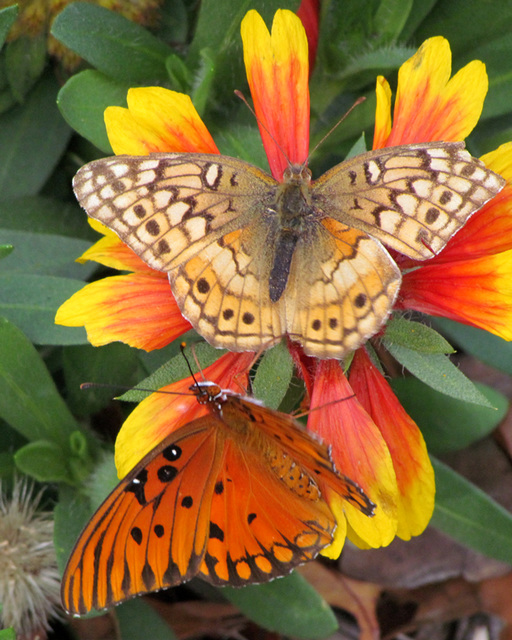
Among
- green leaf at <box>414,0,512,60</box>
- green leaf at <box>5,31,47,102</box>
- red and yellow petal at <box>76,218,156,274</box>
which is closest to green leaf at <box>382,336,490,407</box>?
red and yellow petal at <box>76,218,156,274</box>

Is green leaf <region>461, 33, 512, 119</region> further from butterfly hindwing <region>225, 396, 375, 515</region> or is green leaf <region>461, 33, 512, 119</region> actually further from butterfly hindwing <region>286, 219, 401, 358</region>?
butterfly hindwing <region>225, 396, 375, 515</region>

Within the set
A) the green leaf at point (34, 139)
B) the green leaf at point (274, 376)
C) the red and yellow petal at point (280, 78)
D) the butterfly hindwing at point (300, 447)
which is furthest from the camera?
the green leaf at point (34, 139)

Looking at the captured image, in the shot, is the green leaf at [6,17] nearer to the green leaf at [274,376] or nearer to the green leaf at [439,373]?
the green leaf at [274,376]

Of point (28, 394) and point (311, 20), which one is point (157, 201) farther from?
point (311, 20)

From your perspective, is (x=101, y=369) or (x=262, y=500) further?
(x=101, y=369)

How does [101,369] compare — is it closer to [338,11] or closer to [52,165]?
[52,165]

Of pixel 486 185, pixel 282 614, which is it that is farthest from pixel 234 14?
pixel 282 614

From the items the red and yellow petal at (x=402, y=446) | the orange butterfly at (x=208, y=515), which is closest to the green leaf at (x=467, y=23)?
the red and yellow petal at (x=402, y=446)
